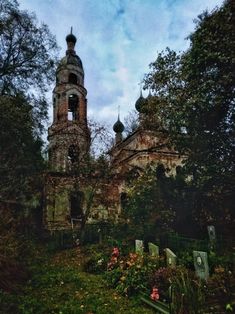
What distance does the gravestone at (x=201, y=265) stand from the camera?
26.8ft

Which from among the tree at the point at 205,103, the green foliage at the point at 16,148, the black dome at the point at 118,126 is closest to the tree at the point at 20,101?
the green foliage at the point at 16,148

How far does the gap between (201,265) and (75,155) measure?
14074mm

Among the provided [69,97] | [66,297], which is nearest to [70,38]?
[69,97]

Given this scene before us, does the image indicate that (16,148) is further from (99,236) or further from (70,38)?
(70,38)

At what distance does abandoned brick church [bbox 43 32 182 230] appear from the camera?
21391 millimetres

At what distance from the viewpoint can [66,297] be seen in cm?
873

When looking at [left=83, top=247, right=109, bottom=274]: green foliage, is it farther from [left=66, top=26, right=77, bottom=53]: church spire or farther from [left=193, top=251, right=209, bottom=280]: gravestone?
[left=66, top=26, right=77, bottom=53]: church spire

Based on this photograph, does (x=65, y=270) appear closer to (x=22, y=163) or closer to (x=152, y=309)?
(x=152, y=309)

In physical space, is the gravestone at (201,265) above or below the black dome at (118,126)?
below

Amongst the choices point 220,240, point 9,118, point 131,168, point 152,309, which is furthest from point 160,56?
point 152,309

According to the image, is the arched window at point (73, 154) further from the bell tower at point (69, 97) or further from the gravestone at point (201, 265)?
the gravestone at point (201, 265)

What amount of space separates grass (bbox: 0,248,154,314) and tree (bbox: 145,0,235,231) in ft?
25.0

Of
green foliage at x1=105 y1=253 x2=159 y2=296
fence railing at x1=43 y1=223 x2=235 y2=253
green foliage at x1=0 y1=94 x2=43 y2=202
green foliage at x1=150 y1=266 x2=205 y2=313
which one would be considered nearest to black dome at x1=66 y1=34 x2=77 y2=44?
green foliage at x1=0 y1=94 x2=43 y2=202

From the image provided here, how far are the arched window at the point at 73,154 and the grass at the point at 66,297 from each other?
31.7 feet
